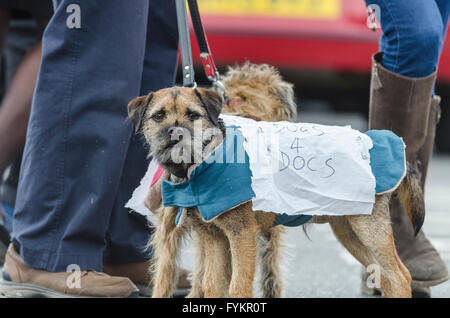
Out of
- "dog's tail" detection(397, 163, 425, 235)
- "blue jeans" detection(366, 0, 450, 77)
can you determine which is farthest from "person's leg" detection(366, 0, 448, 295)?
"dog's tail" detection(397, 163, 425, 235)

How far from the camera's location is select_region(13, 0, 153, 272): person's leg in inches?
124

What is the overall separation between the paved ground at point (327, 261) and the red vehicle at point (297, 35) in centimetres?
218

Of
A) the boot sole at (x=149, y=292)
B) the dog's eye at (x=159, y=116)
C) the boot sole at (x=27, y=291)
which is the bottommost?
the boot sole at (x=149, y=292)

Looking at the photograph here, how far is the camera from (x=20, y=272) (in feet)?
10.6

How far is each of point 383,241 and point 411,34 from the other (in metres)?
0.93

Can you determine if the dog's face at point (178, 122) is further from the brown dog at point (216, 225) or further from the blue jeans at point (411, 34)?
the blue jeans at point (411, 34)

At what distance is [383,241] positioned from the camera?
2855 mm

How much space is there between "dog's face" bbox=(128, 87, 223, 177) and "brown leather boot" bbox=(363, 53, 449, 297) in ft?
3.25

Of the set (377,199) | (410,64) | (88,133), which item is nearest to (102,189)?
(88,133)

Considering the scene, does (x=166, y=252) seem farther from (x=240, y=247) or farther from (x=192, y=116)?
(x=192, y=116)

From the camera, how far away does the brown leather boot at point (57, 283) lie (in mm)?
3170

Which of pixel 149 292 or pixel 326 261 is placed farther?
pixel 326 261

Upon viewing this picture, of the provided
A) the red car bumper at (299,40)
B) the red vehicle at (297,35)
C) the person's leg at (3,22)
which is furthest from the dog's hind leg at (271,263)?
the red car bumper at (299,40)

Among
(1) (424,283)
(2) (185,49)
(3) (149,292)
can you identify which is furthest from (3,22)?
(1) (424,283)
